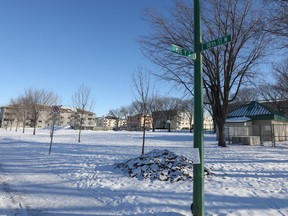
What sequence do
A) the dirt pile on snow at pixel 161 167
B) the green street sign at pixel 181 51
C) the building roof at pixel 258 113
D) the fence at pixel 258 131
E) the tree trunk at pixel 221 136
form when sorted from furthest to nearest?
the building roof at pixel 258 113 < the fence at pixel 258 131 < the tree trunk at pixel 221 136 < the dirt pile on snow at pixel 161 167 < the green street sign at pixel 181 51

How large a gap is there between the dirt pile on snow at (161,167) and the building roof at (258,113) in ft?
83.5

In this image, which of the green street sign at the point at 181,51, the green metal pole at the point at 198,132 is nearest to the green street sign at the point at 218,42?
the green metal pole at the point at 198,132

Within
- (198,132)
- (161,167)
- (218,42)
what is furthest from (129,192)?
(218,42)

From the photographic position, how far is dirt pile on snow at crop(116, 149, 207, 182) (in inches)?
324

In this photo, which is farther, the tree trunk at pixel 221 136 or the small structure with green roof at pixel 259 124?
the small structure with green roof at pixel 259 124

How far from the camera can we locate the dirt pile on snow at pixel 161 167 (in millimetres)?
8242

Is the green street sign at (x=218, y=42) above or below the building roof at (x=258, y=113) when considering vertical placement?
below

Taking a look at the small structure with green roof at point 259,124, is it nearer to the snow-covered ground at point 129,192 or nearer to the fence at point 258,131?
the fence at point 258,131

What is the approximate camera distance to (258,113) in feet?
105

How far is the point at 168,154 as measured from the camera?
959 centimetres

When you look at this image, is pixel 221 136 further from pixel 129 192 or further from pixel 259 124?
pixel 129 192

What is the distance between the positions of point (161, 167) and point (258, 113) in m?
27.2

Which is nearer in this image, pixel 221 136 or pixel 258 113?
pixel 221 136

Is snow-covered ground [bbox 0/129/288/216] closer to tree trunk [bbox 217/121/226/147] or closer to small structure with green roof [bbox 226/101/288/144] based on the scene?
tree trunk [bbox 217/121/226/147]
